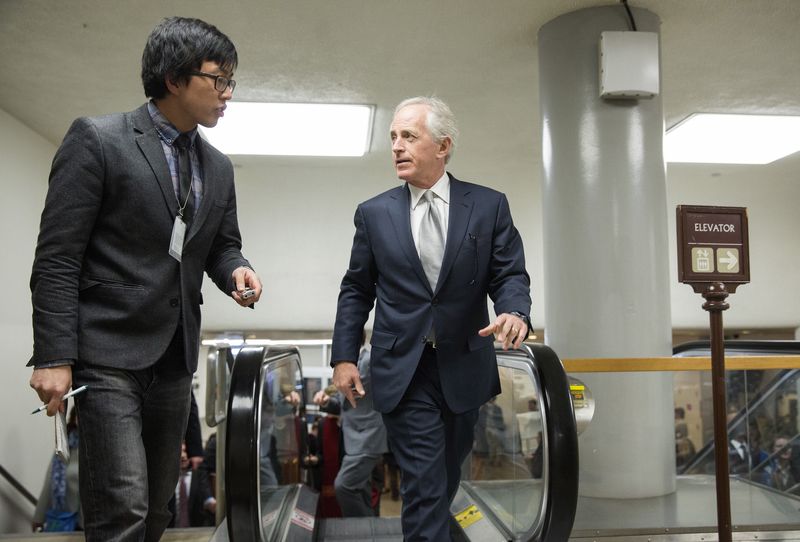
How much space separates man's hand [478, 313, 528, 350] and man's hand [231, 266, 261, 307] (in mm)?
674

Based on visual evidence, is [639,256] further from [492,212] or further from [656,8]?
[492,212]

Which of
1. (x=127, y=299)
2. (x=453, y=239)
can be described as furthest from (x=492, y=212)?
(x=127, y=299)

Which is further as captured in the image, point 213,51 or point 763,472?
point 763,472

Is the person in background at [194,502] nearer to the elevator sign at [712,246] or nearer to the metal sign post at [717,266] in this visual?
the metal sign post at [717,266]

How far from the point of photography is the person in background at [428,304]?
8.02 ft

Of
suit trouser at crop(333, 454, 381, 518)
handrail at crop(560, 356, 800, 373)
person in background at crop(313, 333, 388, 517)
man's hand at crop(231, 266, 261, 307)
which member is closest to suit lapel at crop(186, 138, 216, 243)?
man's hand at crop(231, 266, 261, 307)

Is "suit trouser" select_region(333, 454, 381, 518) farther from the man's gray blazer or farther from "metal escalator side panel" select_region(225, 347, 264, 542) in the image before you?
the man's gray blazer

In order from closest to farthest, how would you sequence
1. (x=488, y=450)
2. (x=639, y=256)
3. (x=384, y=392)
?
(x=384, y=392), (x=488, y=450), (x=639, y=256)

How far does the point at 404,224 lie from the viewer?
257 cm

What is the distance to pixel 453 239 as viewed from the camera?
8.23 ft

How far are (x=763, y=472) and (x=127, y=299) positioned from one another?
4412 millimetres

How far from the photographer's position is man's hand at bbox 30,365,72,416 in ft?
5.69

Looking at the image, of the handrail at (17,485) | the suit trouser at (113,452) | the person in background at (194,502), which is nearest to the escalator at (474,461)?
the suit trouser at (113,452)

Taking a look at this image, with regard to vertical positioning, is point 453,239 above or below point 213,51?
below
